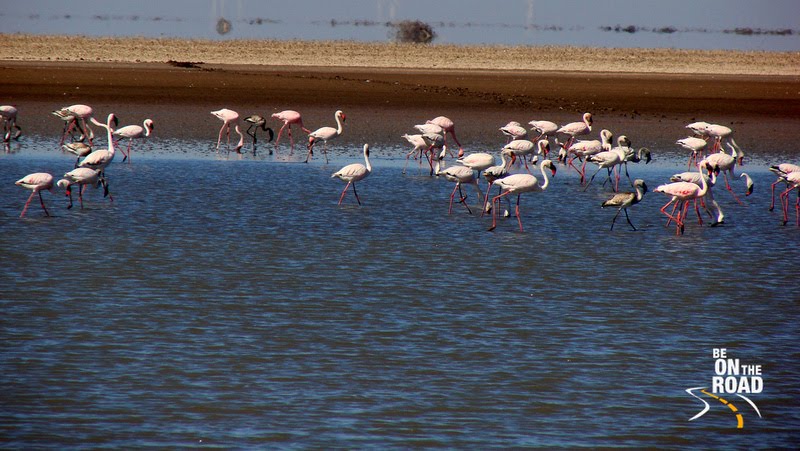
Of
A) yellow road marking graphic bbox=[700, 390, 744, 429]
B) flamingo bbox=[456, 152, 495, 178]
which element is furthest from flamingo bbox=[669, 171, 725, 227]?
yellow road marking graphic bbox=[700, 390, 744, 429]

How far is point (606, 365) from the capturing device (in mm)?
7957

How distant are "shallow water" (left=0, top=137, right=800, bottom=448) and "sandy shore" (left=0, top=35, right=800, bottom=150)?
11.3m

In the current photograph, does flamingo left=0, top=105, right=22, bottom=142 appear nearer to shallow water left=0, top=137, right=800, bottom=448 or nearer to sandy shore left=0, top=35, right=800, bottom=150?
sandy shore left=0, top=35, right=800, bottom=150

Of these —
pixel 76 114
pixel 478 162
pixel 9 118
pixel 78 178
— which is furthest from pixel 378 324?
pixel 9 118

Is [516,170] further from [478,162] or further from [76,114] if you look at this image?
[76,114]

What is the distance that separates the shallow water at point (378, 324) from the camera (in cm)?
671

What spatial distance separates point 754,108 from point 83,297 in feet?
88.9

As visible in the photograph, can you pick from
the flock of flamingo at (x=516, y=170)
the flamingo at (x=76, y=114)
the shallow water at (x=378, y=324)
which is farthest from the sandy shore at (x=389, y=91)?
the shallow water at (x=378, y=324)

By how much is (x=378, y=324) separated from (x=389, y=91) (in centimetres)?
2649

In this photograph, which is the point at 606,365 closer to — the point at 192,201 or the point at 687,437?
the point at 687,437

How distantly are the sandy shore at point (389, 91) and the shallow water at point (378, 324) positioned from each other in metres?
11.3

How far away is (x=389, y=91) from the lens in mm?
34938

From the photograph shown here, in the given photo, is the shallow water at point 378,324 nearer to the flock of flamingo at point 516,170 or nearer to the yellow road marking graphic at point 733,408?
the yellow road marking graphic at point 733,408

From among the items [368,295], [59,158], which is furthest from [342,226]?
[59,158]
